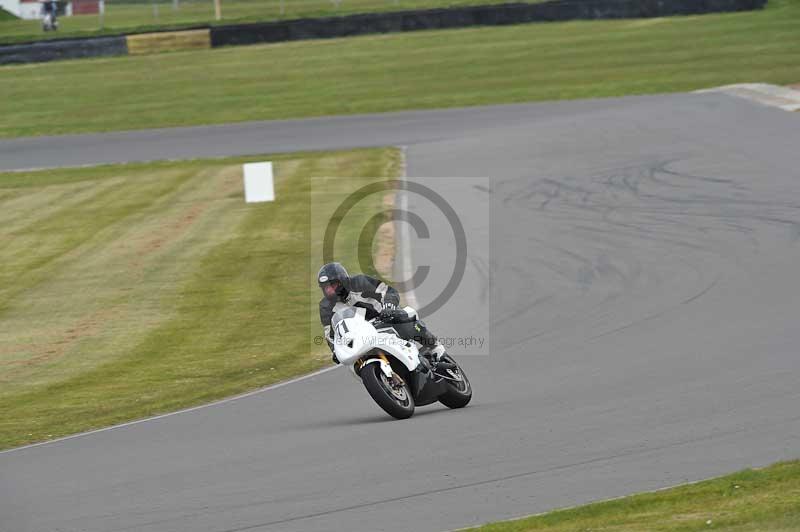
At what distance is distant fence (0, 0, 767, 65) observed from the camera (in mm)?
46750

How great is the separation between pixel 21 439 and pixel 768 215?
1165 cm

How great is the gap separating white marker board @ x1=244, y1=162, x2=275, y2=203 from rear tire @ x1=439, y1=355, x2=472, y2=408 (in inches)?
607

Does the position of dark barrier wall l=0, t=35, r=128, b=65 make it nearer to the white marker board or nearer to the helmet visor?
the white marker board

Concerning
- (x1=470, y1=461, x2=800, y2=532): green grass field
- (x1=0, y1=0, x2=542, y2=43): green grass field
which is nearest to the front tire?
(x1=470, y1=461, x2=800, y2=532): green grass field

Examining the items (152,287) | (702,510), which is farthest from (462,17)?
(702,510)

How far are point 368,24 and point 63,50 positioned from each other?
1159cm

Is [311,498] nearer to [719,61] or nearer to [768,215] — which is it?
[768,215]

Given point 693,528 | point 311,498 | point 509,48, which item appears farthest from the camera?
point 509,48

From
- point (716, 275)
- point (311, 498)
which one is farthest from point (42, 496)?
point (716, 275)

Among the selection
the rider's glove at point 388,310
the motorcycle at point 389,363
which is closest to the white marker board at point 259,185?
the motorcycle at point 389,363

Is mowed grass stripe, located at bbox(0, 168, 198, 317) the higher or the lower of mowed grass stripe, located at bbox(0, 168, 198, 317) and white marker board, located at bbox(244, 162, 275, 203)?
the lower

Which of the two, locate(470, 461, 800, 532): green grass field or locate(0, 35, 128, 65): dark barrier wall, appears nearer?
locate(470, 461, 800, 532): green grass field

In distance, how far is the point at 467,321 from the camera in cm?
1484

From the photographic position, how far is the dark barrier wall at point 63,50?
154 ft
